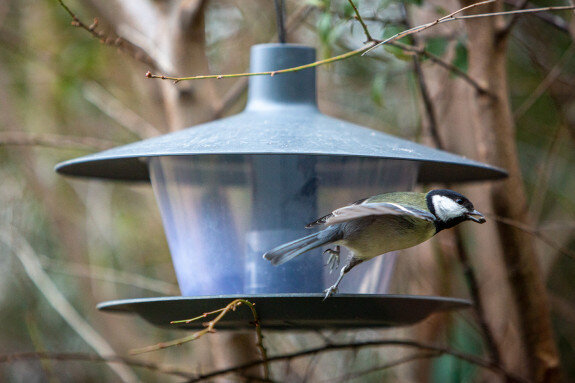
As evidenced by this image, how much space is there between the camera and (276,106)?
83.7 inches

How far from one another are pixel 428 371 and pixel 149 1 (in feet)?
8.16

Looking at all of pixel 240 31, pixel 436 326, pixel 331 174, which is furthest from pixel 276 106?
pixel 240 31

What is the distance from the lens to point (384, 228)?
1800 mm

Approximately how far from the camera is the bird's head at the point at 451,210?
1.88m

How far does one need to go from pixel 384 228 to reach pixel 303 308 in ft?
0.92

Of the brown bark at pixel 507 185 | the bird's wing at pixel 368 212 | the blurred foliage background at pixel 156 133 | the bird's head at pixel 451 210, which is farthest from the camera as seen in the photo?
the blurred foliage background at pixel 156 133

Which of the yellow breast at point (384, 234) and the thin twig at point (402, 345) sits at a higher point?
the yellow breast at point (384, 234)

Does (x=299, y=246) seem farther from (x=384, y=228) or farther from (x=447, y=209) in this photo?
(x=447, y=209)

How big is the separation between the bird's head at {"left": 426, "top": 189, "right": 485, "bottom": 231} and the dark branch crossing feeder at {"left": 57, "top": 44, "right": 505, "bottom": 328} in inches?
3.8

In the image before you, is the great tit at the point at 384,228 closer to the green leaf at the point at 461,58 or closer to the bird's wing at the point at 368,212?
the bird's wing at the point at 368,212

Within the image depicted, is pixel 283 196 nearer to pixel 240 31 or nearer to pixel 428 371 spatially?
pixel 428 371

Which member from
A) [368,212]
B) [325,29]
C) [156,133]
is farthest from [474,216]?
[156,133]

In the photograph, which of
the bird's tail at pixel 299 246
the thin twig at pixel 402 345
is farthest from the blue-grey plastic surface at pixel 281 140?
the thin twig at pixel 402 345

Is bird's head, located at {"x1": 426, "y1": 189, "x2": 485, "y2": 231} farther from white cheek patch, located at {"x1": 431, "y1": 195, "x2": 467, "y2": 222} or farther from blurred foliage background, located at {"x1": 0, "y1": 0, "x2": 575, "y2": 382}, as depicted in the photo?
blurred foliage background, located at {"x1": 0, "y1": 0, "x2": 575, "y2": 382}
